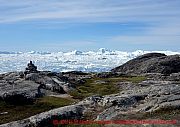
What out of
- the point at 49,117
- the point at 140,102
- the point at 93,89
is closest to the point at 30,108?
the point at 49,117

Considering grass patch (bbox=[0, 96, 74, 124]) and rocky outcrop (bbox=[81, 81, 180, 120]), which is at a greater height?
rocky outcrop (bbox=[81, 81, 180, 120])

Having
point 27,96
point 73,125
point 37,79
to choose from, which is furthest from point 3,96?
point 73,125

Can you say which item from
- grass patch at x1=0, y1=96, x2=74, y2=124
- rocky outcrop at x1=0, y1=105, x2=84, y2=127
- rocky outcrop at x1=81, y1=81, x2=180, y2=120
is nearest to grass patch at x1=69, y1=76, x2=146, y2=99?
grass patch at x1=0, y1=96, x2=74, y2=124

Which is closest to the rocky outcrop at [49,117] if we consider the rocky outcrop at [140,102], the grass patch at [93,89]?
the rocky outcrop at [140,102]

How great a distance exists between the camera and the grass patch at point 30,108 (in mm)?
60525

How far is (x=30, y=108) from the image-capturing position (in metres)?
68.1

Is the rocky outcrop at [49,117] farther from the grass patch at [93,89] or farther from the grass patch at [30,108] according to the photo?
the grass patch at [93,89]

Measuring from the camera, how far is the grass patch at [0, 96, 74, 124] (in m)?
60.5

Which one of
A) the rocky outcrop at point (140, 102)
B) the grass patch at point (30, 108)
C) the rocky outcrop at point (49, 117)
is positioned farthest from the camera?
the grass patch at point (30, 108)

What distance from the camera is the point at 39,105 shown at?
229ft

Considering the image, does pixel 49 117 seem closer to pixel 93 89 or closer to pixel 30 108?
pixel 30 108

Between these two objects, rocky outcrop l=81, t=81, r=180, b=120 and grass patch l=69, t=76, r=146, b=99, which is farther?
grass patch l=69, t=76, r=146, b=99

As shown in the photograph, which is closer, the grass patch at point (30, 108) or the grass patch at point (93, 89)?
the grass patch at point (30, 108)

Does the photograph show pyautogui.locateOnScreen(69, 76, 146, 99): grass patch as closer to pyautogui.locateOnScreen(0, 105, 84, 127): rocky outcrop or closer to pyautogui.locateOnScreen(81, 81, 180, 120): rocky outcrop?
pyautogui.locateOnScreen(81, 81, 180, 120): rocky outcrop
